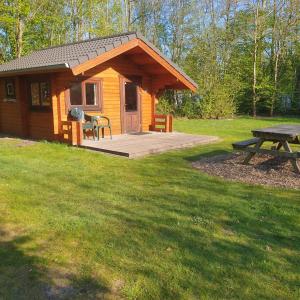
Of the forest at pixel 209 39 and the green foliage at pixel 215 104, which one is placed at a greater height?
the forest at pixel 209 39

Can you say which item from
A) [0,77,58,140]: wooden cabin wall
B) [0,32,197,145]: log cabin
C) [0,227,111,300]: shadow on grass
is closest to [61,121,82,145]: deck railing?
[0,32,197,145]: log cabin

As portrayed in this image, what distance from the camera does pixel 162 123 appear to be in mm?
12555

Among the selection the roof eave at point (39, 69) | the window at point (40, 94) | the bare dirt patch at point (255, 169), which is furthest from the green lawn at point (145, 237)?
the window at point (40, 94)

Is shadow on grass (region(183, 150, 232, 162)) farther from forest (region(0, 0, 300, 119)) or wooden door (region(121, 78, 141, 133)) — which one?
forest (region(0, 0, 300, 119))

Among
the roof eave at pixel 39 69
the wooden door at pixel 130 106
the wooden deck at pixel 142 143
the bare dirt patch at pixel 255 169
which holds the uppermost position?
the roof eave at pixel 39 69

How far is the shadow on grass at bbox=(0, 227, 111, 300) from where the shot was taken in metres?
2.74

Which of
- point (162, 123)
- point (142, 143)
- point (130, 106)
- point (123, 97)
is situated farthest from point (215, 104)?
point (142, 143)

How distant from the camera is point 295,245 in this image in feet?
11.7

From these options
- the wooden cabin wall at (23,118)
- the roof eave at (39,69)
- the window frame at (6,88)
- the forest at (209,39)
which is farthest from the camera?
the forest at (209,39)

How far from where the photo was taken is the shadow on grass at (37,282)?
9.00ft

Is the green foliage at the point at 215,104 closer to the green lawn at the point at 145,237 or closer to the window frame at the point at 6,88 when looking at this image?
the window frame at the point at 6,88

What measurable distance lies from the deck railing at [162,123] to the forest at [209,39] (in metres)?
7.30

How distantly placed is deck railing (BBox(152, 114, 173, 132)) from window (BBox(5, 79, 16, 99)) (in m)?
4.97

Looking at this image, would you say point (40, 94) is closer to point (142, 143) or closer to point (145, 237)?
point (142, 143)
